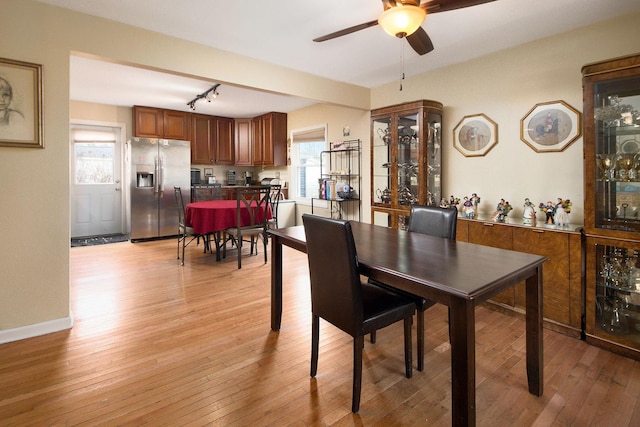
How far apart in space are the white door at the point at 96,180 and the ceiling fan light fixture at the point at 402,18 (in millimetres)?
5752

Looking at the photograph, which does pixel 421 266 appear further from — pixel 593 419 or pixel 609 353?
pixel 609 353

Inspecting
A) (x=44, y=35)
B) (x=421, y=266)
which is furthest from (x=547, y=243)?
(x=44, y=35)

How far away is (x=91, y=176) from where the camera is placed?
5898 millimetres

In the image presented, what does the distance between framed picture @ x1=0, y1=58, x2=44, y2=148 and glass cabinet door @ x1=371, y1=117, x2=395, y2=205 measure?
10.5 feet

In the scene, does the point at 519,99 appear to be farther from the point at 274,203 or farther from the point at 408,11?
the point at 274,203

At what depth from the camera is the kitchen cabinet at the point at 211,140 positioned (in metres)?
6.43

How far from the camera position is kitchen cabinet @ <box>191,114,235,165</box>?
253 inches

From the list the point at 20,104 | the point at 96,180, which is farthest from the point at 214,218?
the point at 96,180

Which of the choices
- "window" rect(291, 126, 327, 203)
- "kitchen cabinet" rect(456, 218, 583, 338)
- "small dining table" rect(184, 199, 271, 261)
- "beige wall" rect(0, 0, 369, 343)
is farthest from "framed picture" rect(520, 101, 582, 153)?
"beige wall" rect(0, 0, 369, 343)

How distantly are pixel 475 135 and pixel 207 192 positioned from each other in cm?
423

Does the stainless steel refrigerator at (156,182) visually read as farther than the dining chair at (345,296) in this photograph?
Yes

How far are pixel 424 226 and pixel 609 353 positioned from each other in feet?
4.68

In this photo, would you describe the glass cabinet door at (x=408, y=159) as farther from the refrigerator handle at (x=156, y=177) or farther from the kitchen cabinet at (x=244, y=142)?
the refrigerator handle at (x=156, y=177)

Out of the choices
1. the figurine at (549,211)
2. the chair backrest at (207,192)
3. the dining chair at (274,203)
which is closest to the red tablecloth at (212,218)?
the dining chair at (274,203)
